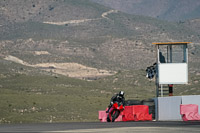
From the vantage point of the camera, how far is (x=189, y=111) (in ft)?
95.8

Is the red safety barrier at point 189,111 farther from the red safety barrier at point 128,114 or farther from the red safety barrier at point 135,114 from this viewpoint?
the red safety barrier at point 128,114

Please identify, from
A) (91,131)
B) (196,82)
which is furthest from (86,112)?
(196,82)

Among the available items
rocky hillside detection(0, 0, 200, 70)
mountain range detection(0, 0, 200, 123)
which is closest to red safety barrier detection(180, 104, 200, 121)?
mountain range detection(0, 0, 200, 123)

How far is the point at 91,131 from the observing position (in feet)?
73.1

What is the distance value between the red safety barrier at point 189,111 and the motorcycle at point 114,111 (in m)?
3.30

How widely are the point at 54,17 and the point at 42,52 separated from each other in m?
51.1

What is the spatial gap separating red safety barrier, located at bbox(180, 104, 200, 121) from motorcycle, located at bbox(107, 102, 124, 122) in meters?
3.30

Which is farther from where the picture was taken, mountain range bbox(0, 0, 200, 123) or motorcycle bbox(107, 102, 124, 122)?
mountain range bbox(0, 0, 200, 123)

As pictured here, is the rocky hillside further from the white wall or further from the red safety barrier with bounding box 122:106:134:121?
the red safety barrier with bounding box 122:106:134:121

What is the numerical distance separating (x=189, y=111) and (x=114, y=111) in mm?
4069

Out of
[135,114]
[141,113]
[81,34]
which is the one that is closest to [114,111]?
[135,114]

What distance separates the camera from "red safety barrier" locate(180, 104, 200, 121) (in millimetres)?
29078

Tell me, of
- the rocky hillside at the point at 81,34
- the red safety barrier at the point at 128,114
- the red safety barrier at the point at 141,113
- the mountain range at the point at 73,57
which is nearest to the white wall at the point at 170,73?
the red safety barrier at the point at 141,113

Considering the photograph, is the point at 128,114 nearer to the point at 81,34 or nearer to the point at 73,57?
the point at 73,57
